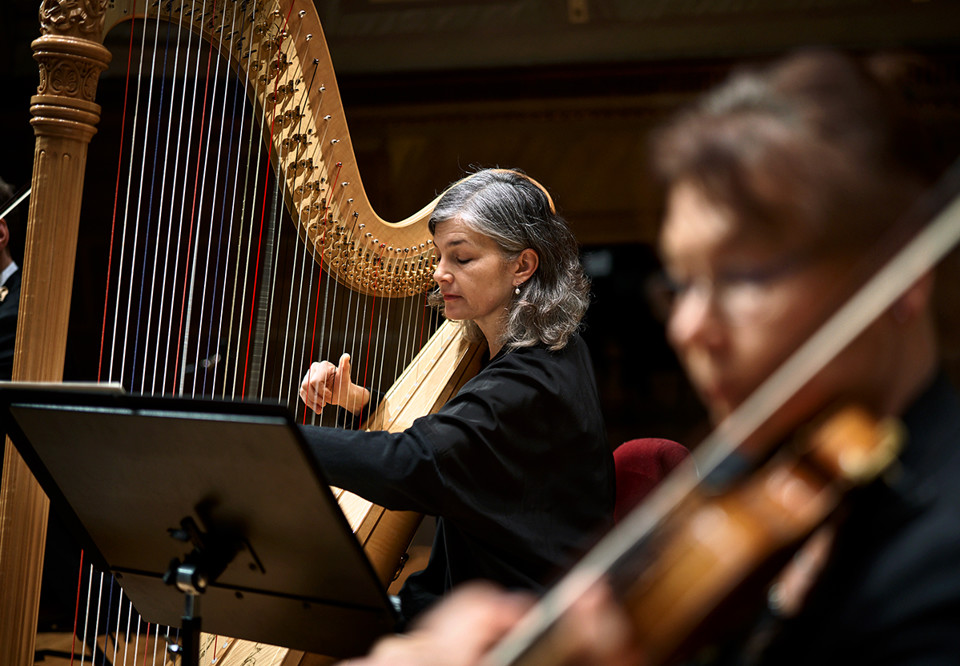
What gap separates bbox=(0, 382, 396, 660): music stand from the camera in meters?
1.03

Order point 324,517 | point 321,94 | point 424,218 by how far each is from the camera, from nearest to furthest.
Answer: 1. point 324,517
2. point 321,94
3. point 424,218

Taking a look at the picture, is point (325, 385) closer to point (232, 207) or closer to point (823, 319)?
point (232, 207)

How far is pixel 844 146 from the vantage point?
1.76ft

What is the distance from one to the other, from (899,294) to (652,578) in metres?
0.19

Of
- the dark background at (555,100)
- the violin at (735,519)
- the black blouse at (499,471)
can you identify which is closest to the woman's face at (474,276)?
the black blouse at (499,471)

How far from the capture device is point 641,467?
5.64 ft

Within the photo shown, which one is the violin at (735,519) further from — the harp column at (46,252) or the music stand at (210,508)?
the harp column at (46,252)

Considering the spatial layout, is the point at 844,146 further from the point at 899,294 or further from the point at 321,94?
the point at 321,94

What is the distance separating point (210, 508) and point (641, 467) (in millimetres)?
888

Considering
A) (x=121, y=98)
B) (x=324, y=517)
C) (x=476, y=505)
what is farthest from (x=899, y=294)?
(x=121, y=98)

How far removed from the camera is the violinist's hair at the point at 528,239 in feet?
5.90

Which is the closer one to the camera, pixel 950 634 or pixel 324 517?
pixel 950 634

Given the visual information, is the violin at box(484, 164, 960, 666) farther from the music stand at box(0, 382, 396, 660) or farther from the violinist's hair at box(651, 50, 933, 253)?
the music stand at box(0, 382, 396, 660)

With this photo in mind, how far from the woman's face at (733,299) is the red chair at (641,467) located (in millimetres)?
1106
